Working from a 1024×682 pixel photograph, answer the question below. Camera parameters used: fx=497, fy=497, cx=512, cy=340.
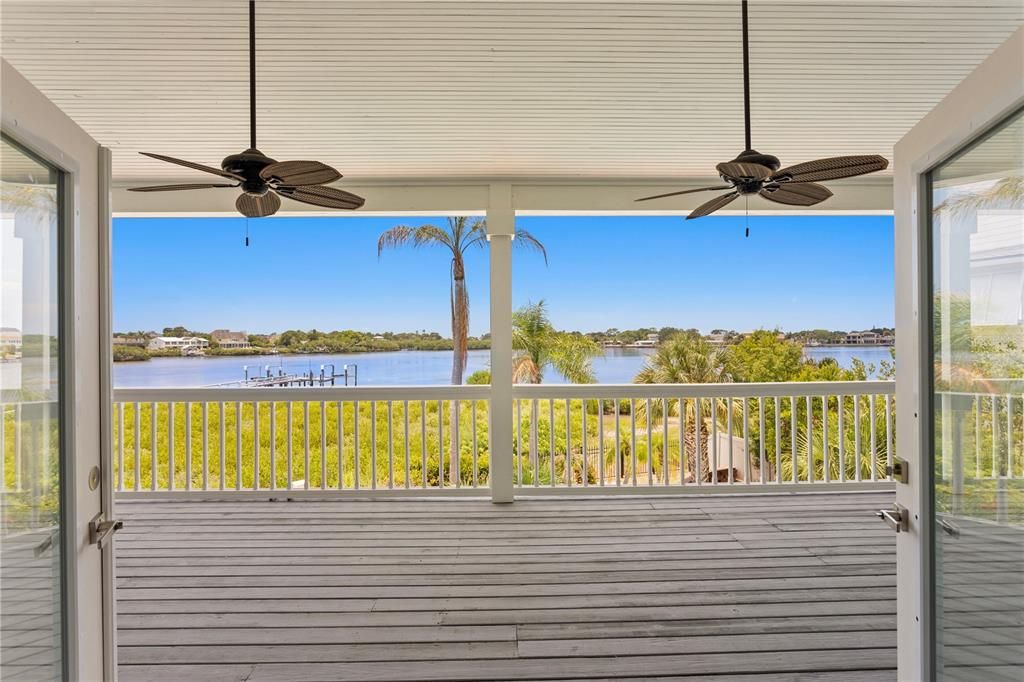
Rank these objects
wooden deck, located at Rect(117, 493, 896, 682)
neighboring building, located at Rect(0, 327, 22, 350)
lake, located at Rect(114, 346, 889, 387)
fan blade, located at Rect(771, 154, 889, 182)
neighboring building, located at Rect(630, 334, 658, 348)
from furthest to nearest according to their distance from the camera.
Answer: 1. neighboring building, located at Rect(630, 334, 658, 348)
2. lake, located at Rect(114, 346, 889, 387)
3. fan blade, located at Rect(771, 154, 889, 182)
4. wooden deck, located at Rect(117, 493, 896, 682)
5. neighboring building, located at Rect(0, 327, 22, 350)

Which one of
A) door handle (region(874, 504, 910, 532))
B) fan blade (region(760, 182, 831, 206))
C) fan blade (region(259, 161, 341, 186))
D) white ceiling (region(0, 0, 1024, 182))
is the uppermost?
white ceiling (region(0, 0, 1024, 182))

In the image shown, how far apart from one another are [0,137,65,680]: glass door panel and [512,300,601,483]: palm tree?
8.49m

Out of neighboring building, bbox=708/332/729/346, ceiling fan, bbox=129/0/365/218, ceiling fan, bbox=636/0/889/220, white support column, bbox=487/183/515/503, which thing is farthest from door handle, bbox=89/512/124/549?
neighboring building, bbox=708/332/729/346

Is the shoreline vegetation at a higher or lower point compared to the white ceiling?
lower

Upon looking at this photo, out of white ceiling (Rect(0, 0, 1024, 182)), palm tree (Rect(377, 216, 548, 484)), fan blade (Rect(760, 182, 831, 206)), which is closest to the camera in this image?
white ceiling (Rect(0, 0, 1024, 182))

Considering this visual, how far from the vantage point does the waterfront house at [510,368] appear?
3.49ft

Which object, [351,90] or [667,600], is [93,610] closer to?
[667,600]

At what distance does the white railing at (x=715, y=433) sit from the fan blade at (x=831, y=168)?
1753mm

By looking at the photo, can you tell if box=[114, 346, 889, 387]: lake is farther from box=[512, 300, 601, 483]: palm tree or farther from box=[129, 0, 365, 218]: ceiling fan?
box=[129, 0, 365, 218]: ceiling fan

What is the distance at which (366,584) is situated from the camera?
268 centimetres

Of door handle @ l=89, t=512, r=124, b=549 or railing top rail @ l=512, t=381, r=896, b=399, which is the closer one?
door handle @ l=89, t=512, r=124, b=549

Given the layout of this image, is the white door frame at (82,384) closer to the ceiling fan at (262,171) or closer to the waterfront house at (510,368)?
the waterfront house at (510,368)

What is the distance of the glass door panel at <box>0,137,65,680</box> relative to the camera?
947 mm

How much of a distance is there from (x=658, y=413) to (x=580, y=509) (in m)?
6.52
